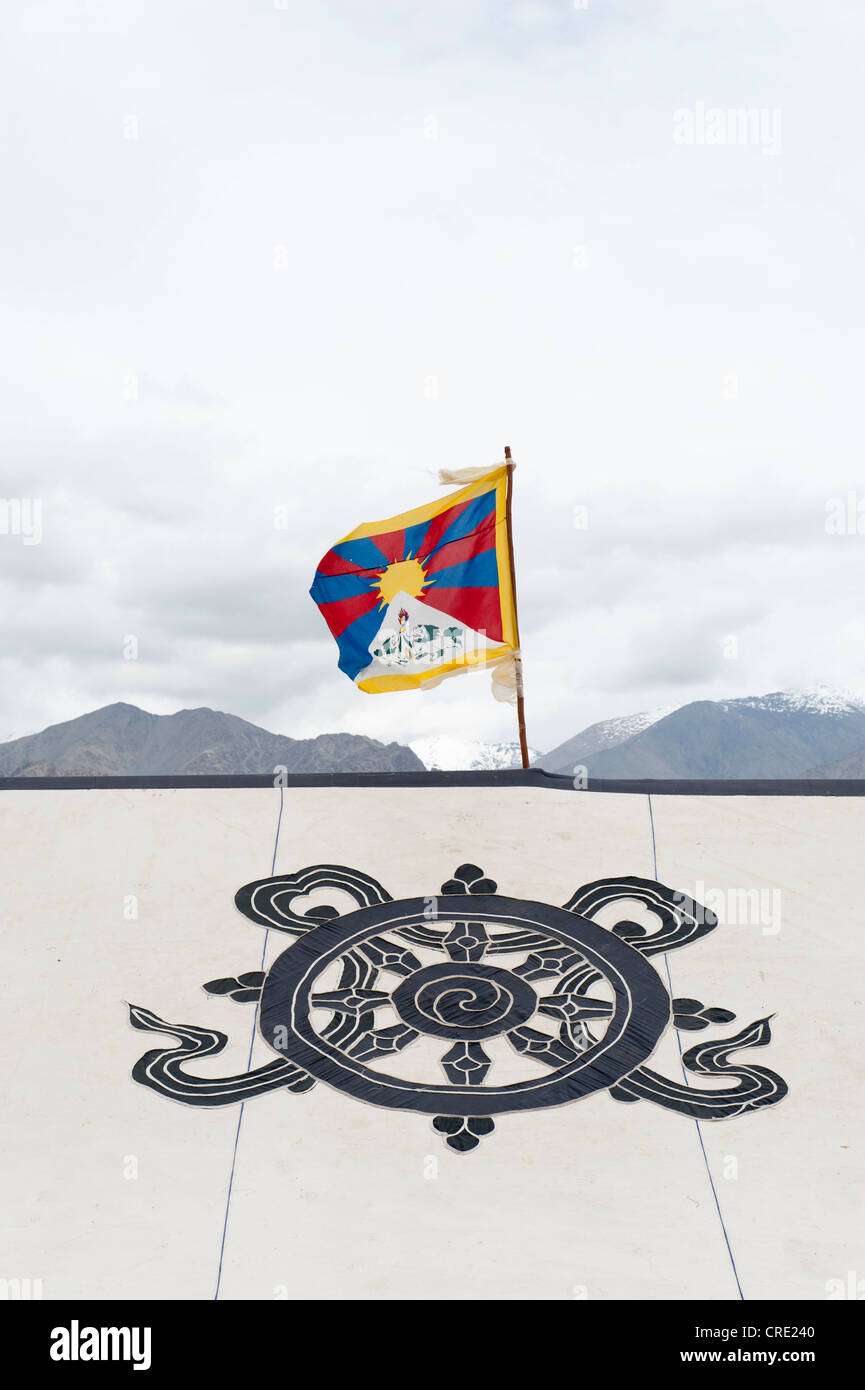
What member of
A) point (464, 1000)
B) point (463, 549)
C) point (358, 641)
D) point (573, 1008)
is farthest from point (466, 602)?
point (573, 1008)

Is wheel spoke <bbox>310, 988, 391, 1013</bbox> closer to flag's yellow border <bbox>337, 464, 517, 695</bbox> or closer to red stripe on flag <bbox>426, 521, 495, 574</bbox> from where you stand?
flag's yellow border <bbox>337, 464, 517, 695</bbox>

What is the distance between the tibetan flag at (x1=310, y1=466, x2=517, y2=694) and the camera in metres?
8.77

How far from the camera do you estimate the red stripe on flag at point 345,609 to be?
884 cm

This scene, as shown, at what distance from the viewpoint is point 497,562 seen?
8812 millimetres

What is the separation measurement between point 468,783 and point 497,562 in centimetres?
195

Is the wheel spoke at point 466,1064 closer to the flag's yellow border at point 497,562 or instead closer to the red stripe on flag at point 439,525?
the flag's yellow border at point 497,562

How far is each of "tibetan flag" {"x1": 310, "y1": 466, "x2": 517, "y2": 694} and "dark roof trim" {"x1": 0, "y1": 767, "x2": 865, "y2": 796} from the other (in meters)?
0.88

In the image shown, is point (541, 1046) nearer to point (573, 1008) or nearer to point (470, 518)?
point (573, 1008)

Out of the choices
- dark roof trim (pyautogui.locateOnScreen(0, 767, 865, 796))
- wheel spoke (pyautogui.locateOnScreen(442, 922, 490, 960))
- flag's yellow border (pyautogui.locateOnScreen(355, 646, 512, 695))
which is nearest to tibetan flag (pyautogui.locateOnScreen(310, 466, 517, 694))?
flag's yellow border (pyautogui.locateOnScreen(355, 646, 512, 695))

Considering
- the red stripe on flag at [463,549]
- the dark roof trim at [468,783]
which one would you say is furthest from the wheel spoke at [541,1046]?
the red stripe on flag at [463,549]

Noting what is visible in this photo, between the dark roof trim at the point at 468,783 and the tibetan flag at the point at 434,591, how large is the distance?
2.88 feet

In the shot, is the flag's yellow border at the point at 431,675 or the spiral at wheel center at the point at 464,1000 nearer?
the spiral at wheel center at the point at 464,1000
